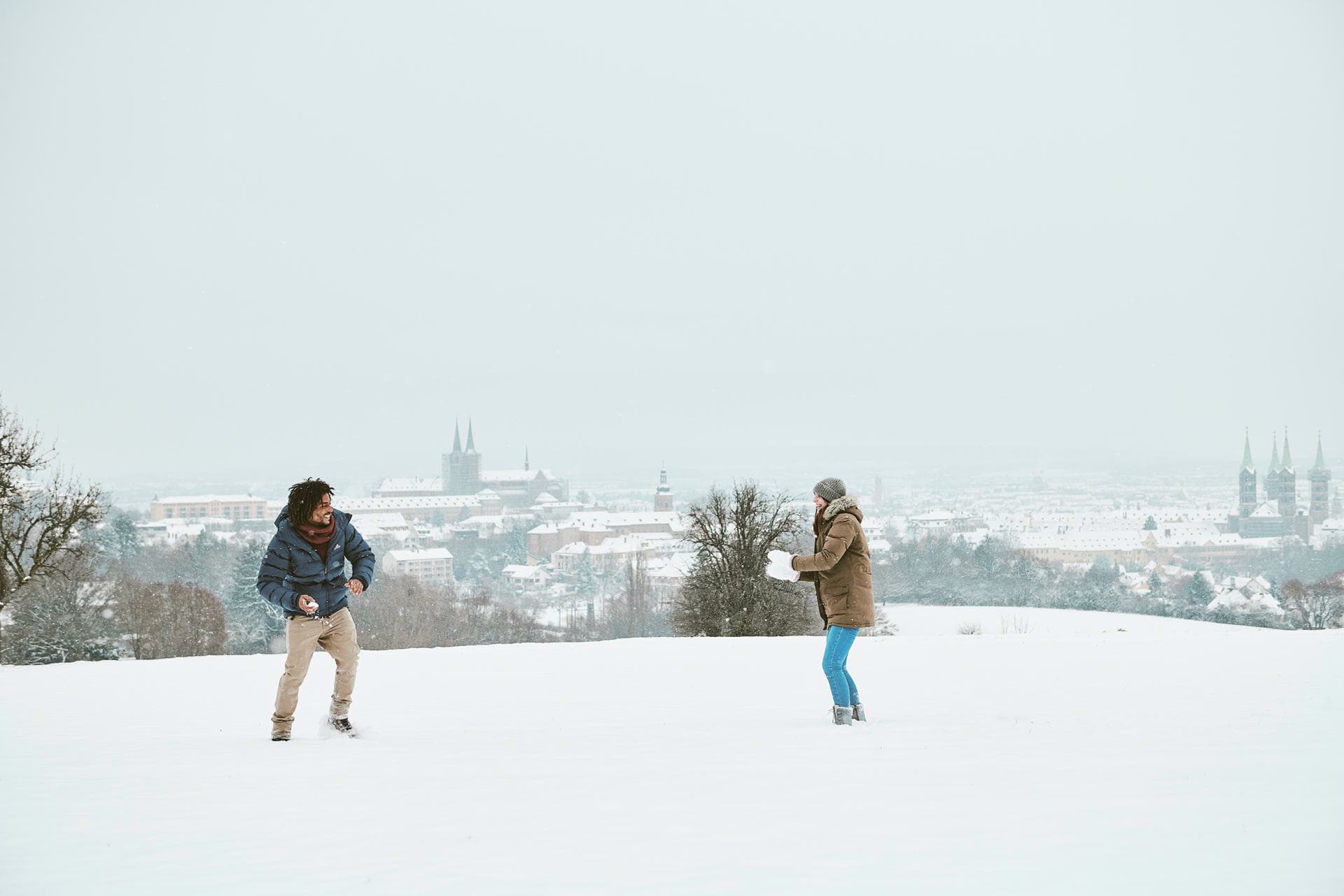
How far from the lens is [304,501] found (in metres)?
7.86

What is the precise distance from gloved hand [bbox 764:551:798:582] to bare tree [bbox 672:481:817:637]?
2084 centimetres

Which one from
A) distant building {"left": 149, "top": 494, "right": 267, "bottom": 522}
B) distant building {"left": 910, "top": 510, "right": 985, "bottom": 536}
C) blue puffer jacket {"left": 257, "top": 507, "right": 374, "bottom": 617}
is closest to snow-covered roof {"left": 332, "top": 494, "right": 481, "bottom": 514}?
distant building {"left": 149, "top": 494, "right": 267, "bottom": 522}

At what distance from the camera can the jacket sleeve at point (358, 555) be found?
8148 mm

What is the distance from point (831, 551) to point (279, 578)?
4.08m

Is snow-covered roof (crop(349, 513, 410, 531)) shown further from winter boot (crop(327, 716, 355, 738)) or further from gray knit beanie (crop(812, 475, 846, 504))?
gray knit beanie (crop(812, 475, 846, 504))

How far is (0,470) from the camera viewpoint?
23.1m

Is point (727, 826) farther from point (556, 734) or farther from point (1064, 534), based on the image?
point (1064, 534)

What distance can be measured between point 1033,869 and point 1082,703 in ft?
17.1

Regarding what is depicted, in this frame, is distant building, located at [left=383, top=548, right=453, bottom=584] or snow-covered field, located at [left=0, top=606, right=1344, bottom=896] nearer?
snow-covered field, located at [left=0, top=606, right=1344, bottom=896]

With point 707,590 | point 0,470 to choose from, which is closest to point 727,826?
point 0,470

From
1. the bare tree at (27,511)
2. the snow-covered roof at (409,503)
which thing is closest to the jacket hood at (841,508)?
the bare tree at (27,511)

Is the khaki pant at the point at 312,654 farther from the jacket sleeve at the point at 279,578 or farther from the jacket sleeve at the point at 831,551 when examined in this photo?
the jacket sleeve at the point at 831,551

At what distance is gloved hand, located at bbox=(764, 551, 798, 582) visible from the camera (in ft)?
27.5

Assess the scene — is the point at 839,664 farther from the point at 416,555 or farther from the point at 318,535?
the point at 416,555
